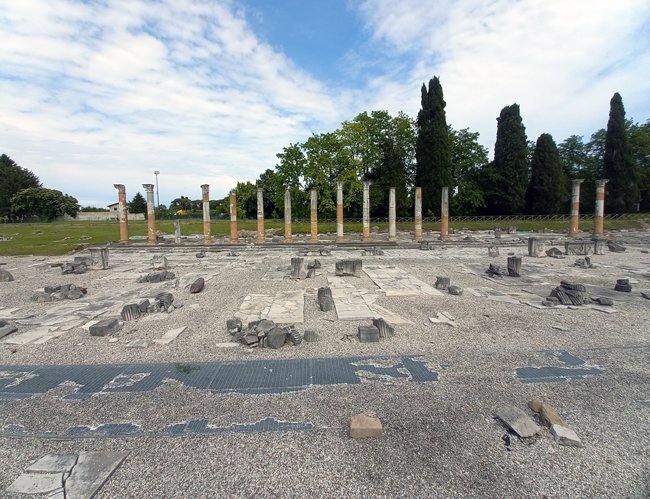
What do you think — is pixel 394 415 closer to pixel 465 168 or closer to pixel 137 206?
pixel 465 168

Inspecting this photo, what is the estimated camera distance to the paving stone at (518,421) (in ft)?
11.9

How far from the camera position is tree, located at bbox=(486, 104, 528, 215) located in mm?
39812

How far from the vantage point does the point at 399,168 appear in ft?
128

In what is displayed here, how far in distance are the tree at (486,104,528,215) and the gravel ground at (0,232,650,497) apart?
3552 centimetres

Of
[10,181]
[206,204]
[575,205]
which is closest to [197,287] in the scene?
[206,204]

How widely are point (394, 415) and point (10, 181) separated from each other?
8852 centimetres

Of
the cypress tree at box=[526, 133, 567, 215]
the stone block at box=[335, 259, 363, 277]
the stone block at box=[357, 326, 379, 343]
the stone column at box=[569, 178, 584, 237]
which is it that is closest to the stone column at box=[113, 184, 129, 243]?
the stone block at box=[335, 259, 363, 277]

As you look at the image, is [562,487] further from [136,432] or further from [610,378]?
[136,432]

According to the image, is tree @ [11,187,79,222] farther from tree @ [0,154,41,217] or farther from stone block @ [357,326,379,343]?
stone block @ [357,326,379,343]

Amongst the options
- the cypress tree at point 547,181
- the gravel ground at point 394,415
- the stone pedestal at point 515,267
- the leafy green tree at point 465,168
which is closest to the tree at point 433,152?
the leafy green tree at point 465,168

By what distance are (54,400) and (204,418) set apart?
86.0 inches

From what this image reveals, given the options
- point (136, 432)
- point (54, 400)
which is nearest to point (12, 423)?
point (54, 400)

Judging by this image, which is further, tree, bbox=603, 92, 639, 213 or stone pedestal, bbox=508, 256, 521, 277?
tree, bbox=603, 92, 639, 213

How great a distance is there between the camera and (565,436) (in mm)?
3527
